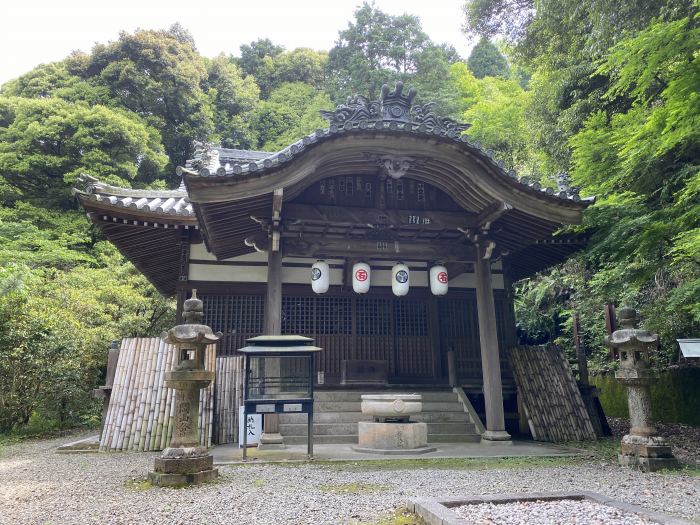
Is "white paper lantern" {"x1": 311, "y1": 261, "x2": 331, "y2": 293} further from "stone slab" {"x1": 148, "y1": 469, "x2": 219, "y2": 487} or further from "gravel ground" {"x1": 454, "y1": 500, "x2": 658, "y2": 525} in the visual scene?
"gravel ground" {"x1": 454, "y1": 500, "x2": 658, "y2": 525}

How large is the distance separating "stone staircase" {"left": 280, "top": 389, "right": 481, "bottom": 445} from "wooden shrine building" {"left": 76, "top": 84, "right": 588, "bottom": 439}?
563mm

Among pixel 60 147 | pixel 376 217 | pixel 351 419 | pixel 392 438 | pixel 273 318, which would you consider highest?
pixel 60 147

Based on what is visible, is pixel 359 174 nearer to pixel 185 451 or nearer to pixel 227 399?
pixel 227 399

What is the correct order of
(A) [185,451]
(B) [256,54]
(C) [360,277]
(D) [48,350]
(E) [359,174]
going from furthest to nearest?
(B) [256,54] → (D) [48,350] → (C) [360,277] → (E) [359,174] → (A) [185,451]

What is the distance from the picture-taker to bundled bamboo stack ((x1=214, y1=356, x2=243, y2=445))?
9.00 metres

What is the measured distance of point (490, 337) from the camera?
9.22 meters

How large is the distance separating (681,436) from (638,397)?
13.4 feet

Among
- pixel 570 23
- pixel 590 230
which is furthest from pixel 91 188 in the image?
pixel 570 23

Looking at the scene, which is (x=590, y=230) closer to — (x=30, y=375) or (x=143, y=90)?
(x=30, y=375)

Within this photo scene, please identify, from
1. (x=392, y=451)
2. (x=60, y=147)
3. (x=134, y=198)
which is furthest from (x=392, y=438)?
(x=60, y=147)

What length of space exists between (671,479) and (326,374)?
6.88 m

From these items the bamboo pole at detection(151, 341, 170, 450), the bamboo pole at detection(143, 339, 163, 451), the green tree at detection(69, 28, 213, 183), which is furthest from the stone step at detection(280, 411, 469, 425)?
the green tree at detection(69, 28, 213, 183)

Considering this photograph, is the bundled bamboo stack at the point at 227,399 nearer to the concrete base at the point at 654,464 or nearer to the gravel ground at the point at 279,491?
the gravel ground at the point at 279,491

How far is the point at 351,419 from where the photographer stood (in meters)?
9.39
